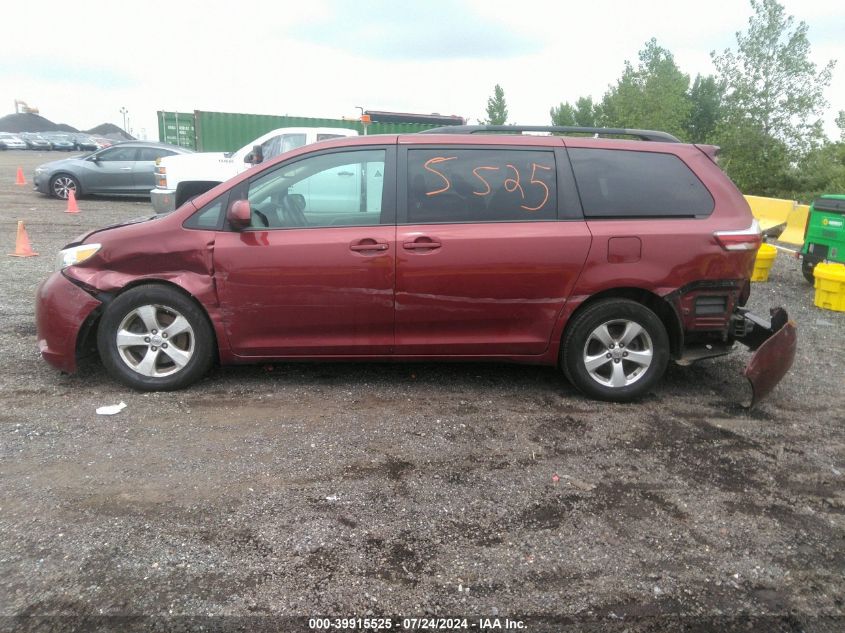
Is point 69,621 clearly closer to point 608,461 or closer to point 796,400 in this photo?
point 608,461

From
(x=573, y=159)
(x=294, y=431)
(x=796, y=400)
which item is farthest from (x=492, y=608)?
(x=796, y=400)

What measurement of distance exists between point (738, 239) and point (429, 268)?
6.96ft

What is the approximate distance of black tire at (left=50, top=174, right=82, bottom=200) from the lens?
55.9ft

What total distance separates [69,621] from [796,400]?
4830mm

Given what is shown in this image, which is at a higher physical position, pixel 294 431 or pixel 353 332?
pixel 353 332

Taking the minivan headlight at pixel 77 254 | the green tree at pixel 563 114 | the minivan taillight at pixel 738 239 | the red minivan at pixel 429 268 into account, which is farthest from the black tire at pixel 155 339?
the green tree at pixel 563 114

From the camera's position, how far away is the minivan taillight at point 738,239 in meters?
4.62

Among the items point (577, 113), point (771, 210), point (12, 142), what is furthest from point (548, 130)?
point (12, 142)

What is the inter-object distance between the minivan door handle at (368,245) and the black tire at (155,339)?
113cm

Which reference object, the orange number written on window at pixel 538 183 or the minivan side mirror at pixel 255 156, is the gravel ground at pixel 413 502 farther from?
the minivan side mirror at pixel 255 156

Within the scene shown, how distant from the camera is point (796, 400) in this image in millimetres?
5051

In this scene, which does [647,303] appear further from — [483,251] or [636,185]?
[483,251]

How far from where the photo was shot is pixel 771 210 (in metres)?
12.3

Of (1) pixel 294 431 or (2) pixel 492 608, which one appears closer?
(2) pixel 492 608
